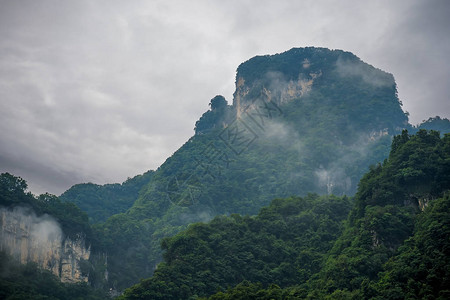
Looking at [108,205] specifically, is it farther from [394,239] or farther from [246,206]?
[394,239]

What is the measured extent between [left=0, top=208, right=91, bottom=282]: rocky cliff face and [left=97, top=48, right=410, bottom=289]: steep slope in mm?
4823

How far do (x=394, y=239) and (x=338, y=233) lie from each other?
27.6 feet

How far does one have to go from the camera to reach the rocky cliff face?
1460 inches

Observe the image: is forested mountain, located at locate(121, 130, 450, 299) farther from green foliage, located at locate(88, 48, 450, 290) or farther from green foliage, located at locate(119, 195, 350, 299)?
green foliage, located at locate(88, 48, 450, 290)

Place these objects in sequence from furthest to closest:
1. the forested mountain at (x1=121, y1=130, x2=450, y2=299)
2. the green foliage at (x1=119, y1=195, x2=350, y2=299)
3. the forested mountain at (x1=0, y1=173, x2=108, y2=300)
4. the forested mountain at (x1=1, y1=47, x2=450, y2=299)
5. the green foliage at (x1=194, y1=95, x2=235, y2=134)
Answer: the green foliage at (x1=194, y1=95, x2=235, y2=134), the forested mountain at (x1=0, y1=173, x2=108, y2=300), the green foliage at (x1=119, y1=195, x2=350, y2=299), the forested mountain at (x1=1, y1=47, x2=450, y2=299), the forested mountain at (x1=121, y1=130, x2=450, y2=299)

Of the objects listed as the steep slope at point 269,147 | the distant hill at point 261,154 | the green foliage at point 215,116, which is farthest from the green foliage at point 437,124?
the green foliage at point 215,116

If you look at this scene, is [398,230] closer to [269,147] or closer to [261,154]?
[261,154]

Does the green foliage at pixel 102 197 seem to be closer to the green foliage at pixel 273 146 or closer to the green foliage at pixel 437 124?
the green foliage at pixel 273 146

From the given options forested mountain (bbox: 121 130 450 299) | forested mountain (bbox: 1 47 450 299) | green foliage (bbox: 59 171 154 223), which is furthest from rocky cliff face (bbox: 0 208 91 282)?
green foliage (bbox: 59 171 154 223)

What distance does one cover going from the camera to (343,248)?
1008 inches

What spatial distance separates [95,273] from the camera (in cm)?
4319

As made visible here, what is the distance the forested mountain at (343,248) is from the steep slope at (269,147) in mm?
20052

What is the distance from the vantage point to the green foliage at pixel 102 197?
212 feet

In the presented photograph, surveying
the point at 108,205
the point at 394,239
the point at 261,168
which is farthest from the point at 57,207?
the point at 394,239
